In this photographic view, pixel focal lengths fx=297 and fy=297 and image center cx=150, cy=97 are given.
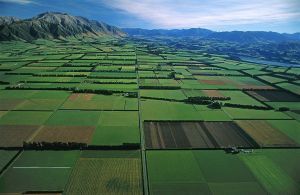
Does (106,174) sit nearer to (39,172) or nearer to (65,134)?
(39,172)

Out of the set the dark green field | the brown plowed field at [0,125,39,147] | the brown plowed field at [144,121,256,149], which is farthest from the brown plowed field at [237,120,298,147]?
the brown plowed field at [0,125,39,147]

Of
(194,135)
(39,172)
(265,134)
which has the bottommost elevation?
(39,172)

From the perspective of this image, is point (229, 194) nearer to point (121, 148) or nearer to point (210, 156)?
point (210, 156)

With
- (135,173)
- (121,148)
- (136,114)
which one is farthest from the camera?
(136,114)

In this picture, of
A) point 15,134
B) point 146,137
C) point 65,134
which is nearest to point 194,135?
point 146,137

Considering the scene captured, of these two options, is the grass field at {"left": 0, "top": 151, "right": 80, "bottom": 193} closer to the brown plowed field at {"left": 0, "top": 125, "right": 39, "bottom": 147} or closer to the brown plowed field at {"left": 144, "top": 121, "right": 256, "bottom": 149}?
the brown plowed field at {"left": 0, "top": 125, "right": 39, "bottom": 147}

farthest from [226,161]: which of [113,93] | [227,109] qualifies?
[113,93]
